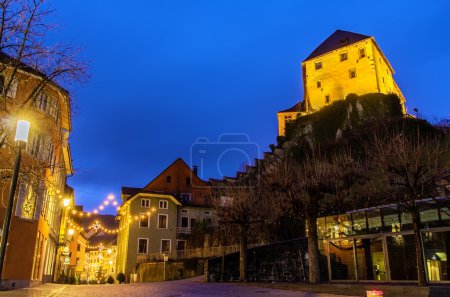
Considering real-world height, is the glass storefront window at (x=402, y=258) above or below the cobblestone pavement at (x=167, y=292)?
above

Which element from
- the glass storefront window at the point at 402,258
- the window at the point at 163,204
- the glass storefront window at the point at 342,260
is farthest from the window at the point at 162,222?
the glass storefront window at the point at 402,258

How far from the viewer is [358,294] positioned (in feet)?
52.9

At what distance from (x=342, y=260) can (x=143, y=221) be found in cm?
3388

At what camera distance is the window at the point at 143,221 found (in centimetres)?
4988

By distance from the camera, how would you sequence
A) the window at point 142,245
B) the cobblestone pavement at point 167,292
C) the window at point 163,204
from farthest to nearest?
the window at point 163,204 → the window at point 142,245 → the cobblestone pavement at point 167,292

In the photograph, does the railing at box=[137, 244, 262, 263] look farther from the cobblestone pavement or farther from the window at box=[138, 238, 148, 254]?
the cobblestone pavement

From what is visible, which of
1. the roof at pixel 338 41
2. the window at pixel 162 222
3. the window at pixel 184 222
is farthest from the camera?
the roof at pixel 338 41

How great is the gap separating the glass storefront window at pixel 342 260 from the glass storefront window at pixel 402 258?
2.28 metres

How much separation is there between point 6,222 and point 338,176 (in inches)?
700

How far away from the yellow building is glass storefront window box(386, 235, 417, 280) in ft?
154

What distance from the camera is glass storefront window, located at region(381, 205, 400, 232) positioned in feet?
61.0

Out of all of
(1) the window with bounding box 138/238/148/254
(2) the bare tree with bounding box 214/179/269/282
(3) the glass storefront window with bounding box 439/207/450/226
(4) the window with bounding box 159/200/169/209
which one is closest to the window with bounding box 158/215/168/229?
(4) the window with bounding box 159/200/169/209

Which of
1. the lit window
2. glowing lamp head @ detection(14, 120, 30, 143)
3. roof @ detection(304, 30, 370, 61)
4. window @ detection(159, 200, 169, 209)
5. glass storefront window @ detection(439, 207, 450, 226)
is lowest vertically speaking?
glass storefront window @ detection(439, 207, 450, 226)

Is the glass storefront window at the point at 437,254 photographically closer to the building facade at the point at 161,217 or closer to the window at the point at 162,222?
the building facade at the point at 161,217
